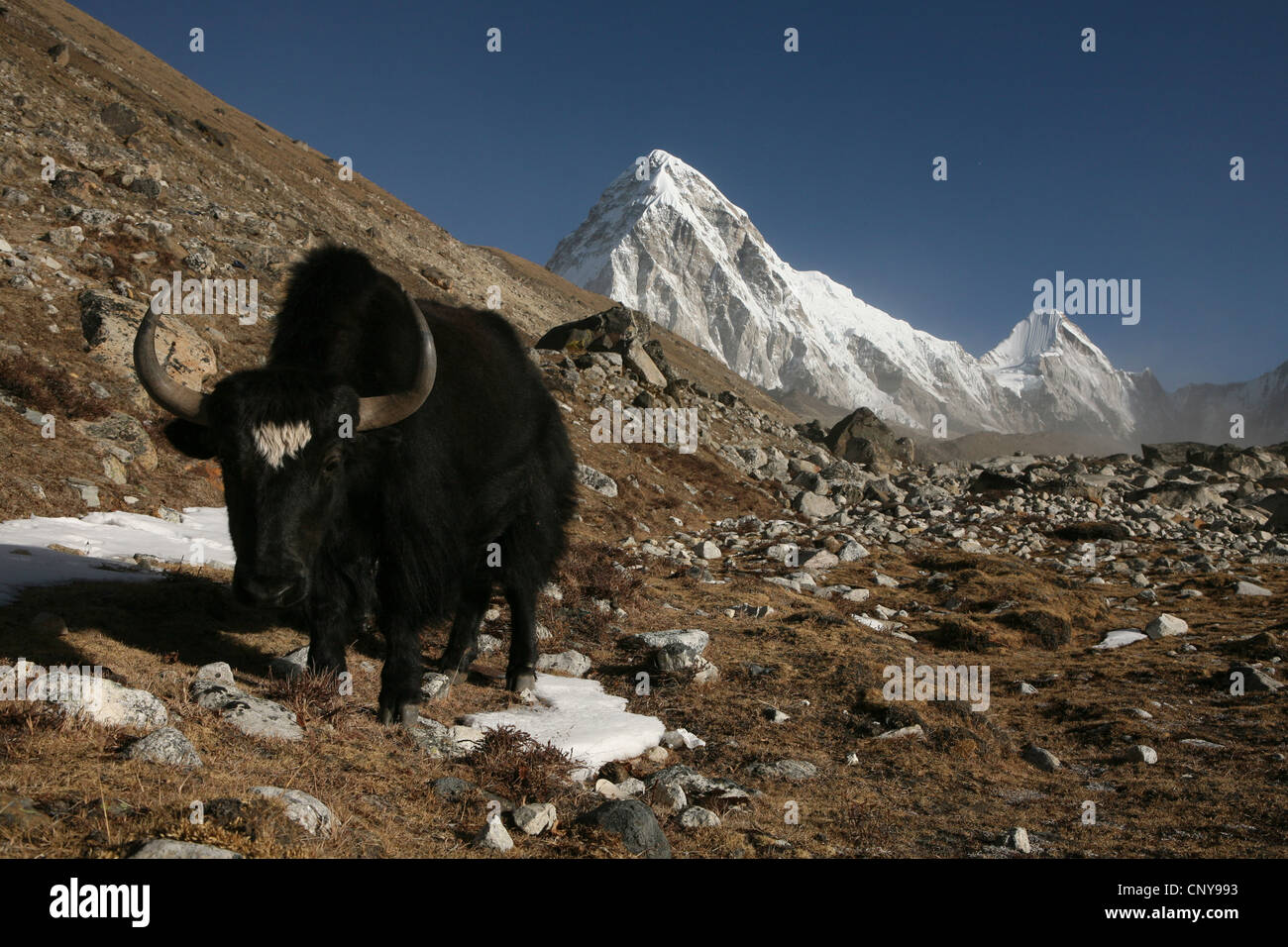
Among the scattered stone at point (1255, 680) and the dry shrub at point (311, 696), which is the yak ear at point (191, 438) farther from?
the scattered stone at point (1255, 680)

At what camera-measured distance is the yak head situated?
3539 mm

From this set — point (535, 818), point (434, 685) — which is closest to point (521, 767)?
point (535, 818)

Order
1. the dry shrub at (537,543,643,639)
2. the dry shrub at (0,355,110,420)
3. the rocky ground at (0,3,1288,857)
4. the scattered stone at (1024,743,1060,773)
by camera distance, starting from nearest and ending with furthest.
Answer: the rocky ground at (0,3,1288,857) < the scattered stone at (1024,743,1060,773) < the dry shrub at (537,543,643,639) < the dry shrub at (0,355,110,420)

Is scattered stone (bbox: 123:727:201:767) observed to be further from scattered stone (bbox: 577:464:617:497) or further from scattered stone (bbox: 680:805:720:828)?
scattered stone (bbox: 577:464:617:497)

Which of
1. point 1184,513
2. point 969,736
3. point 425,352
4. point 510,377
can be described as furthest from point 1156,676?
point 1184,513

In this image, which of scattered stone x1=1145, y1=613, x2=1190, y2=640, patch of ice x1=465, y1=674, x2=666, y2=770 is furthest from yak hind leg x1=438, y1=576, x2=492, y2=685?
scattered stone x1=1145, y1=613, x2=1190, y2=640

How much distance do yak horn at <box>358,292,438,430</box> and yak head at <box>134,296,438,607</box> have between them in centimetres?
6

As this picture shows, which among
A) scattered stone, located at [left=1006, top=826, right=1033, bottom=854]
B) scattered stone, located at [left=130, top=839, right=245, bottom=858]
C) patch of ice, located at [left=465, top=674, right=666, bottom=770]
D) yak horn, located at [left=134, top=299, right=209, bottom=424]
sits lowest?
scattered stone, located at [left=1006, top=826, right=1033, bottom=854]

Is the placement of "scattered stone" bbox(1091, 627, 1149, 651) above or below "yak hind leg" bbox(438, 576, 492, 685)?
below

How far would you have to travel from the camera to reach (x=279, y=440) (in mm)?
3654

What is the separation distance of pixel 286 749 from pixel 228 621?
2.48 meters

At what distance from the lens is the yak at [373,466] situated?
12.0ft

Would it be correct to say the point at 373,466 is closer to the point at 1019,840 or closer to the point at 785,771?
the point at 785,771

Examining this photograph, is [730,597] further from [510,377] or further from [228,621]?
[228,621]
